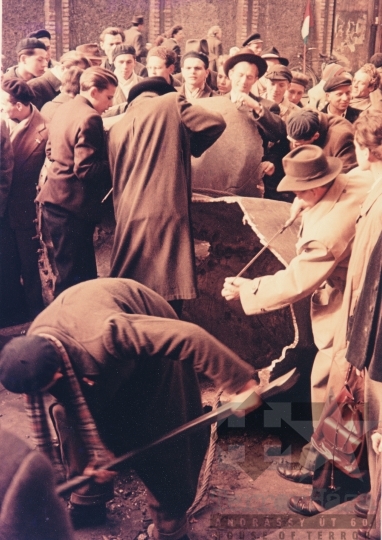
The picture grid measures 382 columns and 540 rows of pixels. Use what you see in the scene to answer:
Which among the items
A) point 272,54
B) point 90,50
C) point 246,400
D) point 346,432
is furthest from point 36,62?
point 346,432

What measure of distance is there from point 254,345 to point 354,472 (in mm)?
977

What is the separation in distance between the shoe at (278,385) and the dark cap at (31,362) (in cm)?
120

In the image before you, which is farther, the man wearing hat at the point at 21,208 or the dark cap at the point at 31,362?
the man wearing hat at the point at 21,208

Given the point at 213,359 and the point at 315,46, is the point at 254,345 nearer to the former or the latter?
the point at 213,359

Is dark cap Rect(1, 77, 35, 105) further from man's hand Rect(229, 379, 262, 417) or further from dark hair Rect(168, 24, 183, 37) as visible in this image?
man's hand Rect(229, 379, 262, 417)

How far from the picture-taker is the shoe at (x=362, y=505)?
520 cm

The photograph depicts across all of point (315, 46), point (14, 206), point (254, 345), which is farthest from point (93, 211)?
point (315, 46)

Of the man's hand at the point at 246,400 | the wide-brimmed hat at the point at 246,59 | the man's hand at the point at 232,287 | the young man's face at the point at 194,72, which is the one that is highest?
the wide-brimmed hat at the point at 246,59

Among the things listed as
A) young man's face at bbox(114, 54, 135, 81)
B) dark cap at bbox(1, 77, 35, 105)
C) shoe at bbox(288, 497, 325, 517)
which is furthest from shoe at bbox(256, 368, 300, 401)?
dark cap at bbox(1, 77, 35, 105)

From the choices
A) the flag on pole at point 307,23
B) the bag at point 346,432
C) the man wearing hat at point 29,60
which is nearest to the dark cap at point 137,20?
the man wearing hat at point 29,60

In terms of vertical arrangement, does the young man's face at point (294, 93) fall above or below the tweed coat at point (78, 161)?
above

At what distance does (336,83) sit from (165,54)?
3.33 ft

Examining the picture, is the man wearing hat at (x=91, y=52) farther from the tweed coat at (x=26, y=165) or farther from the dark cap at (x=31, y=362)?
the dark cap at (x=31, y=362)

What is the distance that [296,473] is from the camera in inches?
209
